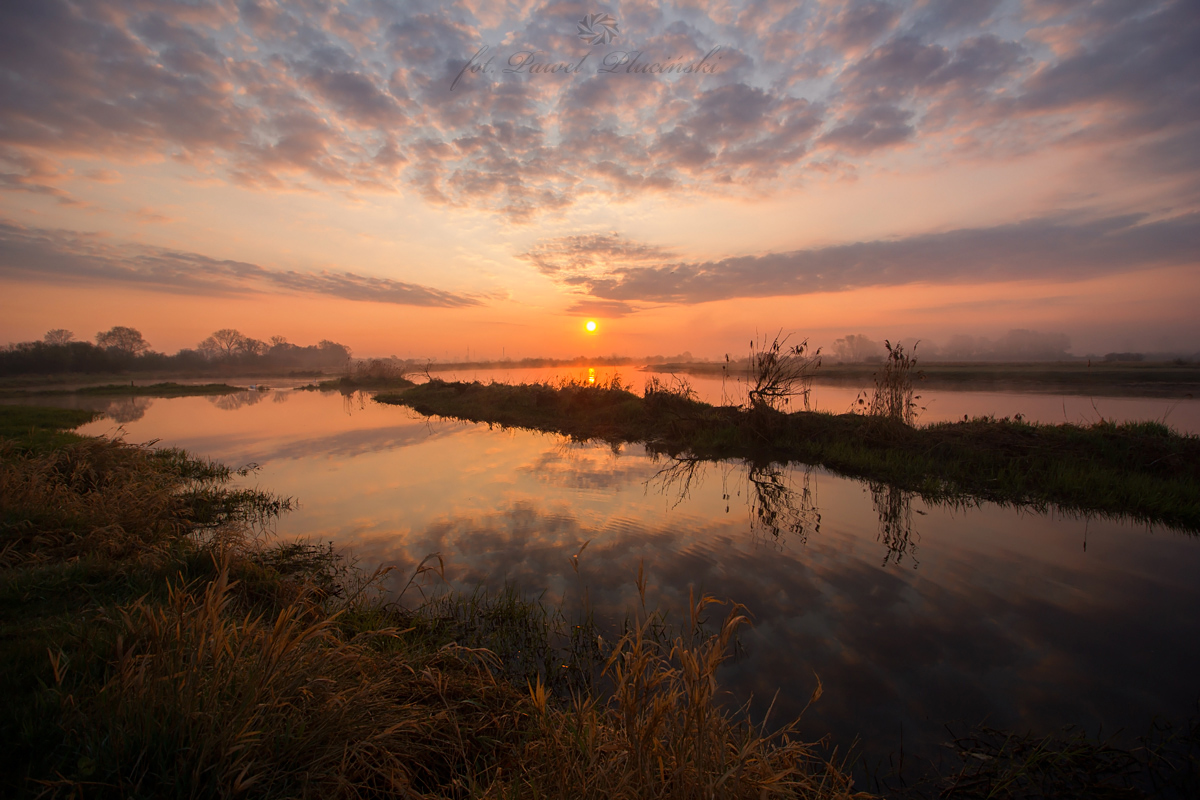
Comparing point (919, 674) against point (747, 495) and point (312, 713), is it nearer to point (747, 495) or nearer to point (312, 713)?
point (312, 713)

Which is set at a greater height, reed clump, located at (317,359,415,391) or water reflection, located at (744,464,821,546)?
reed clump, located at (317,359,415,391)

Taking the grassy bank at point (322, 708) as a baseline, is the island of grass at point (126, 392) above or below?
above

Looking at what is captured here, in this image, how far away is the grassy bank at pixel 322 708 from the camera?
1913 millimetres

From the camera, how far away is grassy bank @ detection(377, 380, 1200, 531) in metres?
7.54

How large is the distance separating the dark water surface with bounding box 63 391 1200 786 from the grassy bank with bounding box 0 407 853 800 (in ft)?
2.82

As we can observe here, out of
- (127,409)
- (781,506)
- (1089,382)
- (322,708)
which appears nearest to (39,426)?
(127,409)

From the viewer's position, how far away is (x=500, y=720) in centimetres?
292

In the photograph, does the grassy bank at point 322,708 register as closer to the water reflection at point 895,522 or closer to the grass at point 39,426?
the water reflection at point 895,522

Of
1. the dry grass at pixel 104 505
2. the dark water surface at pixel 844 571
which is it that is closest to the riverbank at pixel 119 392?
the dry grass at pixel 104 505

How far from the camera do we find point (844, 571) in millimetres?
5391

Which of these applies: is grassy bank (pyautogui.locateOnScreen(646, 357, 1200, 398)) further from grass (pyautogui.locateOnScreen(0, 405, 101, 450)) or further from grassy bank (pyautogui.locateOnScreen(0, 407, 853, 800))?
grass (pyautogui.locateOnScreen(0, 405, 101, 450))

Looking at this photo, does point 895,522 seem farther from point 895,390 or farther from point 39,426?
point 39,426

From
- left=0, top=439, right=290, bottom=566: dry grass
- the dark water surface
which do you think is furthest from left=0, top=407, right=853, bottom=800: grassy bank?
the dark water surface

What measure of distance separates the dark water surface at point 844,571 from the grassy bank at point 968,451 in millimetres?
913
